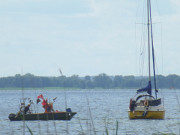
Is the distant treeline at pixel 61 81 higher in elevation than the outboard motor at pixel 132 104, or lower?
higher

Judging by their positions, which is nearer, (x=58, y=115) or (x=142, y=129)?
(x=142, y=129)

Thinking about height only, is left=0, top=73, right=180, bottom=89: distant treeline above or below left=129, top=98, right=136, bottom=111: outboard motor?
above

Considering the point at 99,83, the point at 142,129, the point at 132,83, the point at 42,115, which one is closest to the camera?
the point at 142,129

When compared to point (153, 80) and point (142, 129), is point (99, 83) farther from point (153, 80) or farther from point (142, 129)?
point (142, 129)

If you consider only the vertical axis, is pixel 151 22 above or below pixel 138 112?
above

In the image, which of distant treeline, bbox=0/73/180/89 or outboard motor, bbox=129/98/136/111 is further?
outboard motor, bbox=129/98/136/111

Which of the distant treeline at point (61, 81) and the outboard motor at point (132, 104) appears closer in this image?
the distant treeline at point (61, 81)

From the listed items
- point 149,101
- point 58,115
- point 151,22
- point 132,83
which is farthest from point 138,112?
point 132,83

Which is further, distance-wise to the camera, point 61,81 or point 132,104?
point 132,104

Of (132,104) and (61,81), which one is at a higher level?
(61,81)

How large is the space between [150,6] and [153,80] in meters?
6.06

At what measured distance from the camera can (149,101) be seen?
115 ft

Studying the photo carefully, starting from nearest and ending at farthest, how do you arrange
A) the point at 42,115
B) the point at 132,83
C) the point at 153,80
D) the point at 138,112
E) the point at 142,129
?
the point at 142,129 → the point at 42,115 → the point at 138,112 → the point at 153,80 → the point at 132,83

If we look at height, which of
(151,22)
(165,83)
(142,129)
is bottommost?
(142,129)
